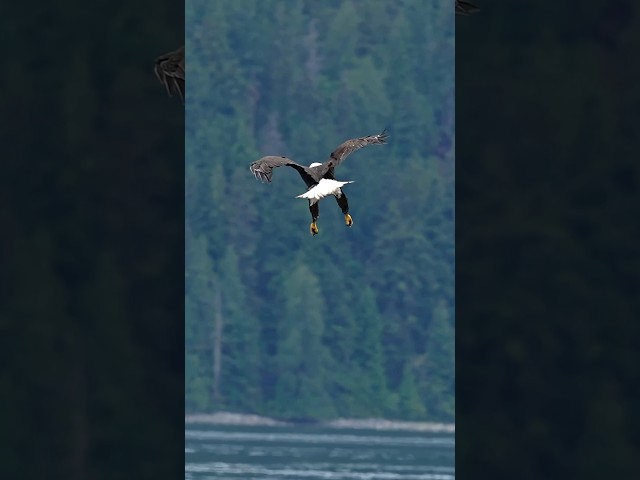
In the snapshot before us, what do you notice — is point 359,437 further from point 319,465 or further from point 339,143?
point 339,143

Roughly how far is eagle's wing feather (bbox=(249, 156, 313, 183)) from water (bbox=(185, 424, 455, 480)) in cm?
263

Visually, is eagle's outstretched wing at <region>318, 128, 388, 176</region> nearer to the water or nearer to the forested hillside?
the forested hillside

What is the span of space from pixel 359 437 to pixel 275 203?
2.37 metres

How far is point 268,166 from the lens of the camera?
2264 centimetres

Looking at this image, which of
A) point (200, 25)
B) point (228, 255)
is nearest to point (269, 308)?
point (228, 255)

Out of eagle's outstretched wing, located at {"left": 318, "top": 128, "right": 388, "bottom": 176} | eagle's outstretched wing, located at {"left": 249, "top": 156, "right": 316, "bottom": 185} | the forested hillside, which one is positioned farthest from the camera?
the forested hillside

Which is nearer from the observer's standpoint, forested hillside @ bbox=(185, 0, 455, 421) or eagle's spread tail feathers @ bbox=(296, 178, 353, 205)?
eagle's spread tail feathers @ bbox=(296, 178, 353, 205)
